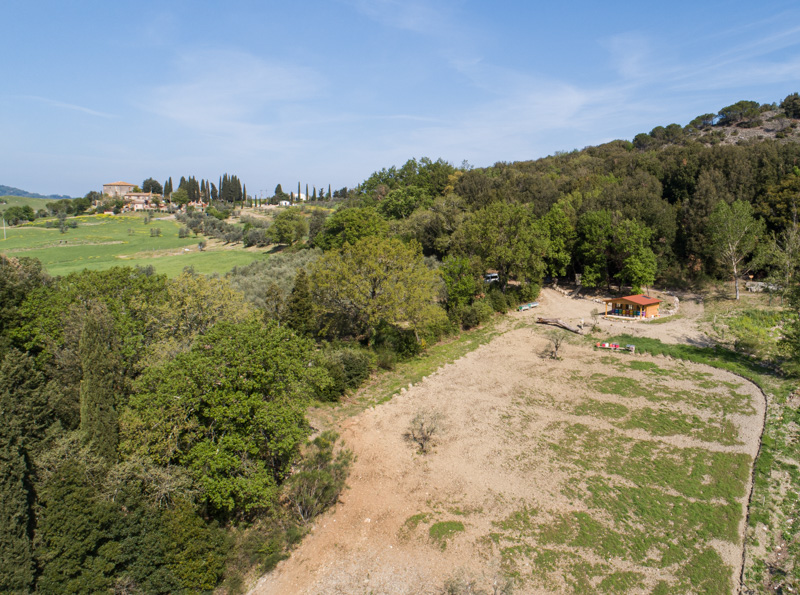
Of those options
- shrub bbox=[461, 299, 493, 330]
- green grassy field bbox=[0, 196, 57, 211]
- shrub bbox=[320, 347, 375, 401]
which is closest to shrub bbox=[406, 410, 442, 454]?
shrub bbox=[320, 347, 375, 401]

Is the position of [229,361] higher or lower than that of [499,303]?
higher

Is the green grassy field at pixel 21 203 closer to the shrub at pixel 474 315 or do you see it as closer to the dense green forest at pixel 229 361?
the dense green forest at pixel 229 361

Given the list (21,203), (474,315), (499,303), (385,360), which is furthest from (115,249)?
(21,203)

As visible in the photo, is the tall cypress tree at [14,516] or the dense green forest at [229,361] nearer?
the tall cypress tree at [14,516]

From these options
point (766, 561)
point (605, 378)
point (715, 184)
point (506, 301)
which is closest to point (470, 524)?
point (766, 561)

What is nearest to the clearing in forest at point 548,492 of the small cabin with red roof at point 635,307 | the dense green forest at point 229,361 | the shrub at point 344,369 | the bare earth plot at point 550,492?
the bare earth plot at point 550,492

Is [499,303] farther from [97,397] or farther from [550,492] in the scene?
[97,397]

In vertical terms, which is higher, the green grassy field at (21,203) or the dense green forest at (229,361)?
the green grassy field at (21,203)
